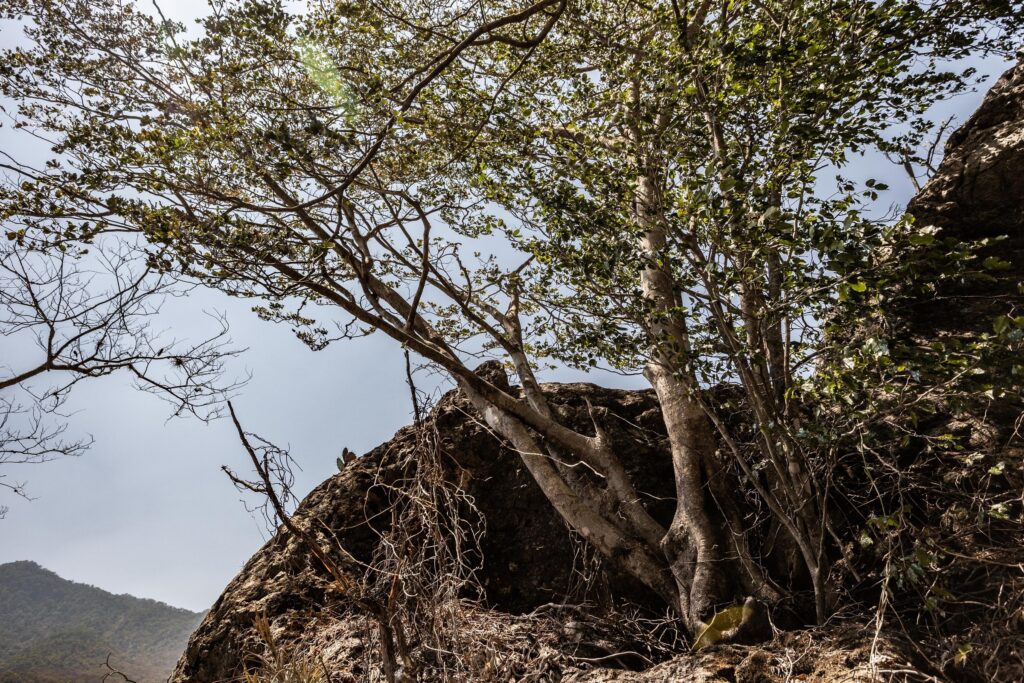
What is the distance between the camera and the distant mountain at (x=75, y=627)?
1839 centimetres

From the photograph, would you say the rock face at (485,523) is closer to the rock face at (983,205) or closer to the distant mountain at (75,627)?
the rock face at (983,205)

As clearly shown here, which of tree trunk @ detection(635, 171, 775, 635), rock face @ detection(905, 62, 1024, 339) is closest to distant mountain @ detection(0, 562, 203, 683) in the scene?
tree trunk @ detection(635, 171, 775, 635)

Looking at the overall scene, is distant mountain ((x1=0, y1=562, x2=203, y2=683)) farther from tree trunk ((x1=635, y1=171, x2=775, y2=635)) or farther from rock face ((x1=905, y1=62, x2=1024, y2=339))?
rock face ((x1=905, y1=62, x2=1024, y2=339))

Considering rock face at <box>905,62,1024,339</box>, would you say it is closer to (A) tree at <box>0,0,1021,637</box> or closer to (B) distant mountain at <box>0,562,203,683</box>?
(A) tree at <box>0,0,1021,637</box>

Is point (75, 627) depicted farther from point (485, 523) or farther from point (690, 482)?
point (690, 482)

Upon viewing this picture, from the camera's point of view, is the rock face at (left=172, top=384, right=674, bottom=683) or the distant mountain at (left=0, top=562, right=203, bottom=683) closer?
the rock face at (left=172, top=384, right=674, bottom=683)

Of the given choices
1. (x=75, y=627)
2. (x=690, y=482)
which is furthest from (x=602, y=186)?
(x=75, y=627)

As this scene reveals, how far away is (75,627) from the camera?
21.8 metres

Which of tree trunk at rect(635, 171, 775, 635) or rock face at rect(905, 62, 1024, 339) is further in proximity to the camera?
rock face at rect(905, 62, 1024, 339)

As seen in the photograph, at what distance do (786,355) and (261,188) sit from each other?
4992 mm

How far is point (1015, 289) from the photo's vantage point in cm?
477

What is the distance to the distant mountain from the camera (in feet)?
60.3

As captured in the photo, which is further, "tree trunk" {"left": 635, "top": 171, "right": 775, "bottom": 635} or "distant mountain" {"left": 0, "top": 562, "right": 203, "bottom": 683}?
"distant mountain" {"left": 0, "top": 562, "right": 203, "bottom": 683}

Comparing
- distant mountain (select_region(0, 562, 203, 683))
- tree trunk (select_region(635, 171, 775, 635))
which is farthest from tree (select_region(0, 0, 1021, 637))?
distant mountain (select_region(0, 562, 203, 683))
